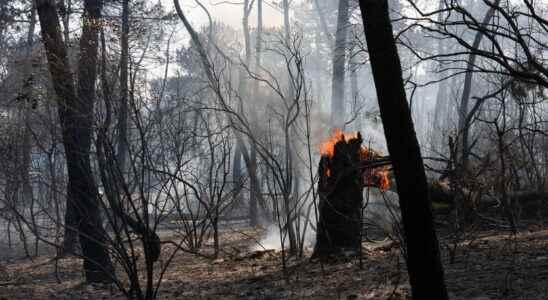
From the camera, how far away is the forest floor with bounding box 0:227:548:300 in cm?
575

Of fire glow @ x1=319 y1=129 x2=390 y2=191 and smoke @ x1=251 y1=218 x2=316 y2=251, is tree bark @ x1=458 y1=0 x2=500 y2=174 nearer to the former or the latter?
fire glow @ x1=319 y1=129 x2=390 y2=191

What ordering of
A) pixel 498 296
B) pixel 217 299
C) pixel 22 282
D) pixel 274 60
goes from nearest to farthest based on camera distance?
pixel 498 296 < pixel 217 299 < pixel 22 282 < pixel 274 60

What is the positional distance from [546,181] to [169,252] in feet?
24.6

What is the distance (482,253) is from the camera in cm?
728

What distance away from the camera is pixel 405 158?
13.4 feet

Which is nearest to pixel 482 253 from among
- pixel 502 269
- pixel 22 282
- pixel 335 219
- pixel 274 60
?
pixel 502 269

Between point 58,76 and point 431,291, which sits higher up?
point 58,76

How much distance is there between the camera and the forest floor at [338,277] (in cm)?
575

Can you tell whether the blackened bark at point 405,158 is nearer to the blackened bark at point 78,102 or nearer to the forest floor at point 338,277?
the forest floor at point 338,277

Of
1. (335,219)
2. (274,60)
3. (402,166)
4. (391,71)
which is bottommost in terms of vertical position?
(335,219)

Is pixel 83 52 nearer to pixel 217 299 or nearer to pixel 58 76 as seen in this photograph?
pixel 58 76

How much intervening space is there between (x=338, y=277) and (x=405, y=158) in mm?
3303

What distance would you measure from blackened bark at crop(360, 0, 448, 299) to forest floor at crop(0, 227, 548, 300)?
57.0 inches

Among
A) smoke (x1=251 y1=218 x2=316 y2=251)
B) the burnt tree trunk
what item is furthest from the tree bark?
smoke (x1=251 y1=218 x2=316 y2=251)
